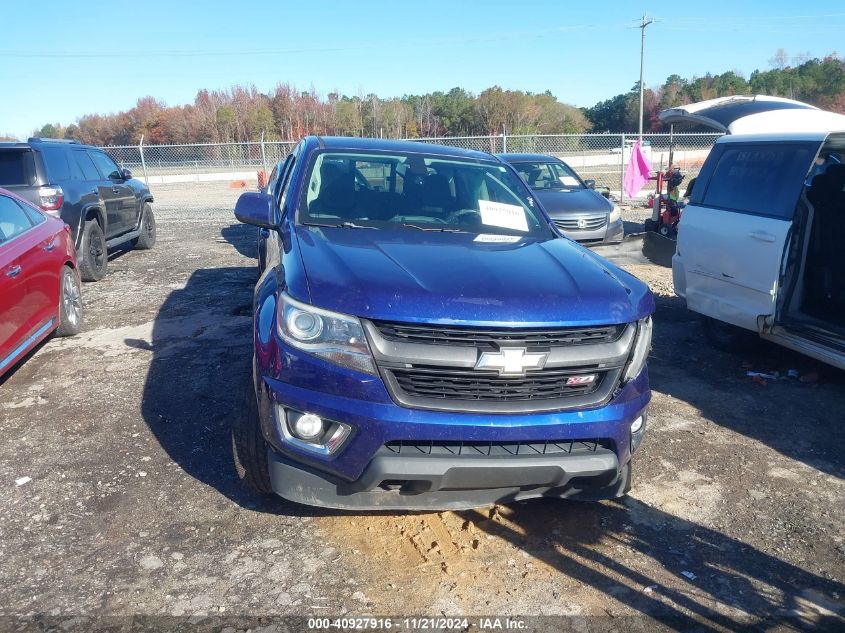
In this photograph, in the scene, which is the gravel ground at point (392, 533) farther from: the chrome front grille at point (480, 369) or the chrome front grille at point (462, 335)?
the chrome front grille at point (462, 335)

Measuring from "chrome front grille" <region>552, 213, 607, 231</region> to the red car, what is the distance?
7.01 meters

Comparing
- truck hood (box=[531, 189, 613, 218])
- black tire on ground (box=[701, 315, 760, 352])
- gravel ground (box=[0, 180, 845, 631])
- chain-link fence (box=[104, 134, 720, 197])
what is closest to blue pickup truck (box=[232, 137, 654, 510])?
gravel ground (box=[0, 180, 845, 631])

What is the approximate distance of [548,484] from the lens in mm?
3004

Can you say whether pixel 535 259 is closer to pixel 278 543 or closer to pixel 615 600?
pixel 615 600

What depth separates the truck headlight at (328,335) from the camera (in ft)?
9.14

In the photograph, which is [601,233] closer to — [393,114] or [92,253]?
[92,253]

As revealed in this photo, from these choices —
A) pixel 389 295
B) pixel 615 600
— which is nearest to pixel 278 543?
pixel 389 295

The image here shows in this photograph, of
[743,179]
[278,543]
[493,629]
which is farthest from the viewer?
[743,179]

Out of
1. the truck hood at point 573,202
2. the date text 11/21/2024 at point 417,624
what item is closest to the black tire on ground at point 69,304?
the date text 11/21/2024 at point 417,624

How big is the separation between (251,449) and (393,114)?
63.0 m

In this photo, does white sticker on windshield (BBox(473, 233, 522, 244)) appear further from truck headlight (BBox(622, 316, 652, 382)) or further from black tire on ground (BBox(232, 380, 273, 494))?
black tire on ground (BBox(232, 380, 273, 494))

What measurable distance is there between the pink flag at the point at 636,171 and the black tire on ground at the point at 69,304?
47.4ft

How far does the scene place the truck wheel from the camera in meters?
11.1

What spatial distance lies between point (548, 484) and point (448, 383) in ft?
2.12
